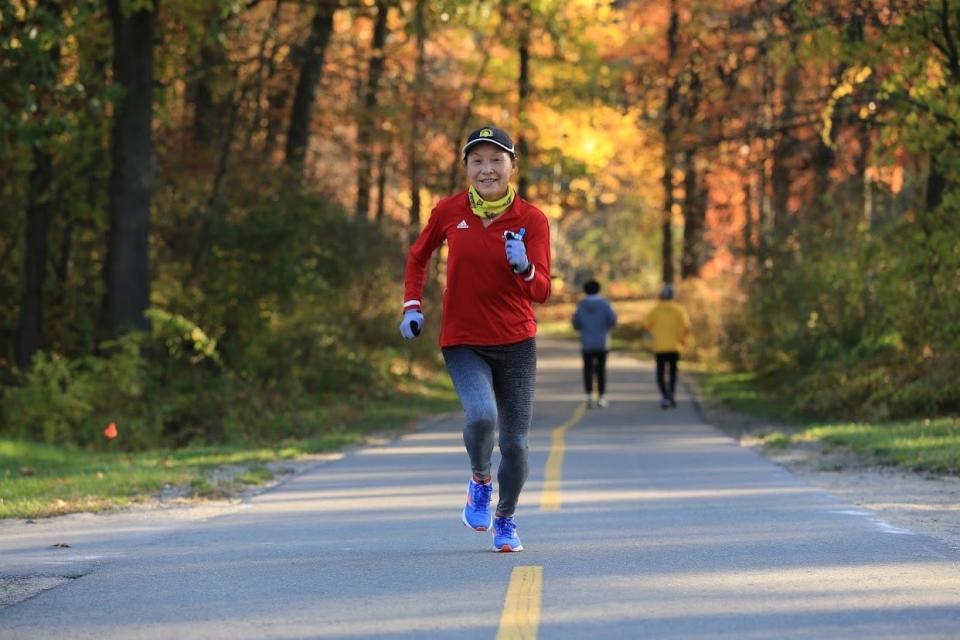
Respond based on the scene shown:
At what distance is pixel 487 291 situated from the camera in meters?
9.09

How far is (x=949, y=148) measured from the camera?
18.9 m

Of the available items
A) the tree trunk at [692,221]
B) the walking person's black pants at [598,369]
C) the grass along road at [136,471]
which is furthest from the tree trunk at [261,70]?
the tree trunk at [692,221]

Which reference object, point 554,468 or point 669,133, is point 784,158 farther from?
point 554,468

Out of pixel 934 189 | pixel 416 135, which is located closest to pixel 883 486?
pixel 934 189

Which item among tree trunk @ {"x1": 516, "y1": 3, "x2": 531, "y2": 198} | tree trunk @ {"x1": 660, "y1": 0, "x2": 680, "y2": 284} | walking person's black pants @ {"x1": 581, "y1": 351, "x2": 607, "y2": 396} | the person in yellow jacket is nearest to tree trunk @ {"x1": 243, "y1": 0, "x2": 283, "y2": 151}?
tree trunk @ {"x1": 660, "y1": 0, "x2": 680, "y2": 284}

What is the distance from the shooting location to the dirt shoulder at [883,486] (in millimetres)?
11289

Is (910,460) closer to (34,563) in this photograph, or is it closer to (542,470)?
(542,470)

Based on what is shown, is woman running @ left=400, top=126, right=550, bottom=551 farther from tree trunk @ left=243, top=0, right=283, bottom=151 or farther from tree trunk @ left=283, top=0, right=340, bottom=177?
tree trunk @ left=283, top=0, right=340, bottom=177

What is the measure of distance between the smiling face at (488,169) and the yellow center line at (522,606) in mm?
1965

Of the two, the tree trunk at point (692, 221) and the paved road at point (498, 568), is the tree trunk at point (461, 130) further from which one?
the paved road at point (498, 568)

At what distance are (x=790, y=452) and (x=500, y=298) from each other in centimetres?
1002

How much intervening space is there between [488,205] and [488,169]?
189 millimetres

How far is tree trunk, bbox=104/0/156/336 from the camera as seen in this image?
22.7 meters

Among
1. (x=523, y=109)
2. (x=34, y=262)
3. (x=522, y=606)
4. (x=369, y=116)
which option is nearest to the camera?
(x=522, y=606)
